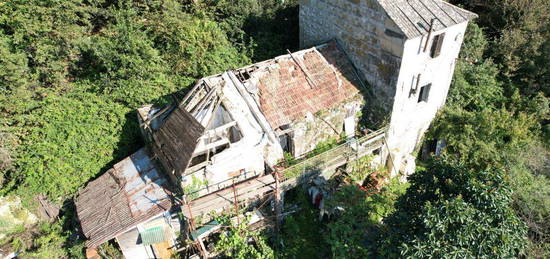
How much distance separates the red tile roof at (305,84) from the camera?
16.9m

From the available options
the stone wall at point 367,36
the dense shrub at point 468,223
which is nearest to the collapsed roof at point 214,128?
the stone wall at point 367,36

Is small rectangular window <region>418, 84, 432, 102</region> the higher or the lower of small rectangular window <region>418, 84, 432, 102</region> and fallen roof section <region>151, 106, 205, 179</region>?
the lower

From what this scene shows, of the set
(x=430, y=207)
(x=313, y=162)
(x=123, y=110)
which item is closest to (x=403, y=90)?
(x=313, y=162)

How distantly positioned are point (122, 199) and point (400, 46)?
1500 cm

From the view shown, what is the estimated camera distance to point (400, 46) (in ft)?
53.3

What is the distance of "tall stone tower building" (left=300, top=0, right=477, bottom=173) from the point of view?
16.4m

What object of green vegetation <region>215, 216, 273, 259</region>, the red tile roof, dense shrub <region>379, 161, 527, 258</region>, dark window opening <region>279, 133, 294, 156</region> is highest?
the red tile roof

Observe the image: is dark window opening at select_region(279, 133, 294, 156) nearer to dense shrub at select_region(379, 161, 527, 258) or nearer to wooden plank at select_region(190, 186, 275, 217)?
wooden plank at select_region(190, 186, 275, 217)

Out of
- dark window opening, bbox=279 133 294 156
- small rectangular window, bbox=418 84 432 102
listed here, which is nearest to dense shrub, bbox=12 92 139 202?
dark window opening, bbox=279 133 294 156

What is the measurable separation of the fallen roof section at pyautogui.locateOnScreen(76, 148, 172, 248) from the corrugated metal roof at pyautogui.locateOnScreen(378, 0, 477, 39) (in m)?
13.5

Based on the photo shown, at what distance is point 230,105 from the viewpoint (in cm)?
1580

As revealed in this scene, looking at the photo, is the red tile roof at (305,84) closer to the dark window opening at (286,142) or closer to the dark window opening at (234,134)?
the dark window opening at (286,142)

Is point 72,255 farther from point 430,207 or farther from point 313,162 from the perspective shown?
point 430,207

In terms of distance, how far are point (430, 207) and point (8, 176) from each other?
19524 millimetres
